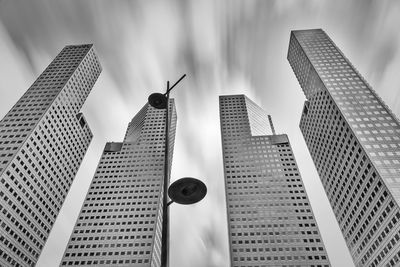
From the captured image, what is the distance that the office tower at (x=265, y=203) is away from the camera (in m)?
111

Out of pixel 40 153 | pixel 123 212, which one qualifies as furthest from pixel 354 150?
pixel 40 153

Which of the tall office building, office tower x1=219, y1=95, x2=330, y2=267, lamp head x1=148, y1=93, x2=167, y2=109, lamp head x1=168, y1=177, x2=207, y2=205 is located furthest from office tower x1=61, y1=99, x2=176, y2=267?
lamp head x1=168, y1=177, x2=207, y2=205

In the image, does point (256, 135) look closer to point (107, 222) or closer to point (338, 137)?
point (338, 137)

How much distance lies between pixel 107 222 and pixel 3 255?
45.7 m

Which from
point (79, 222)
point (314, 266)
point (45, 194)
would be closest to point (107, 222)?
point (79, 222)

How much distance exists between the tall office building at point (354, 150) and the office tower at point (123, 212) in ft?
230

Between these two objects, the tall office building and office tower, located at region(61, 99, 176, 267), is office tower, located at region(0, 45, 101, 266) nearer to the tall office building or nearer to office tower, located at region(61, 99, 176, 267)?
office tower, located at region(61, 99, 176, 267)

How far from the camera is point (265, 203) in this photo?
431ft

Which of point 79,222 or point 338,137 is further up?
point 338,137

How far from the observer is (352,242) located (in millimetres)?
100625

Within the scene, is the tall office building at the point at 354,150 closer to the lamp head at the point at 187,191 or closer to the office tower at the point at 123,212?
the office tower at the point at 123,212

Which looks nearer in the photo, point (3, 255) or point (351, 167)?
point (3, 255)

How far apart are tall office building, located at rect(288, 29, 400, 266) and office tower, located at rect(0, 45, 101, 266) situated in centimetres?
10159

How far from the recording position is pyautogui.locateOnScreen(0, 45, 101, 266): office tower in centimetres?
9547
